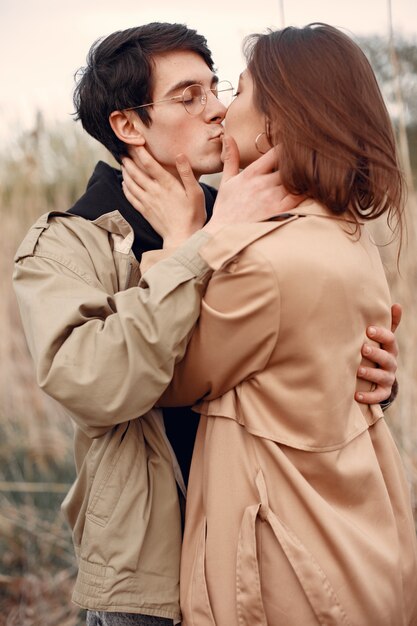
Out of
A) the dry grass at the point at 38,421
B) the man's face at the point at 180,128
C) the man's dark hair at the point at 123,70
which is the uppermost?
the man's dark hair at the point at 123,70

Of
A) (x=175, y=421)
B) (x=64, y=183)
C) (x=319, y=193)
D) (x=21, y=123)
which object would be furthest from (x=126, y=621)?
(x=21, y=123)

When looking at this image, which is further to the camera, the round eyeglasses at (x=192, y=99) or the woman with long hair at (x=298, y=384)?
the round eyeglasses at (x=192, y=99)

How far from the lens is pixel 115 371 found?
175cm

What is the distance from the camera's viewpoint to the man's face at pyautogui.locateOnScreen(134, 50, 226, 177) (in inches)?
93.0

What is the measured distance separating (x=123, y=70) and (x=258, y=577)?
1.55 metres

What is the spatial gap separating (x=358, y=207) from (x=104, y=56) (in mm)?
1019

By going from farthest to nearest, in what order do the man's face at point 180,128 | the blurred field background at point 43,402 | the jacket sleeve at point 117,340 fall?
1. the blurred field background at point 43,402
2. the man's face at point 180,128
3. the jacket sleeve at point 117,340

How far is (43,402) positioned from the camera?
4332mm

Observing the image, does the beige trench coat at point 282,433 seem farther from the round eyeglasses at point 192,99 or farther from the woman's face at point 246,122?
the round eyeglasses at point 192,99

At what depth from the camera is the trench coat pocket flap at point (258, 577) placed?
1784mm

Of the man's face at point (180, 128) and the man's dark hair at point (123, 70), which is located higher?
the man's dark hair at point (123, 70)

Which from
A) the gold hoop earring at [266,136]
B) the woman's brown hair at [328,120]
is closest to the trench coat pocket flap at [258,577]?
the woman's brown hair at [328,120]

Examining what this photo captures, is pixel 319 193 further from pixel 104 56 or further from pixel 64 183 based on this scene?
pixel 64 183

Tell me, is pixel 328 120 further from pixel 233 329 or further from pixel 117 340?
pixel 117 340
